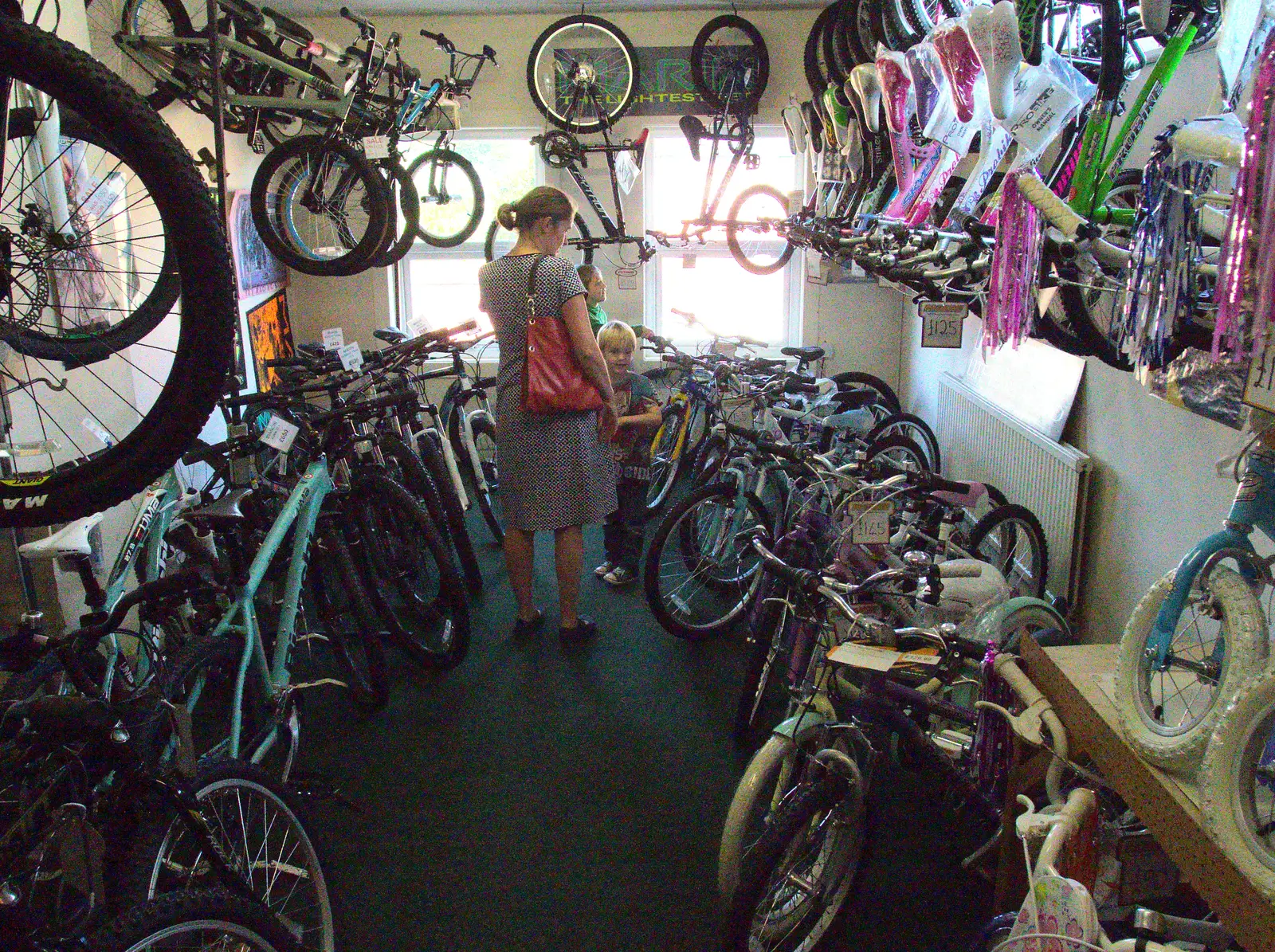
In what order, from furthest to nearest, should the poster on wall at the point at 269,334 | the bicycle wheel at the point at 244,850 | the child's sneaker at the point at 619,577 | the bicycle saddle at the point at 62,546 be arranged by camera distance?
the poster on wall at the point at 269,334, the child's sneaker at the point at 619,577, the bicycle saddle at the point at 62,546, the bicycle wheel at the point at 244,850

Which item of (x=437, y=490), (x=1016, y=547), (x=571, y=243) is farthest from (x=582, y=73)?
(x=1016, y=547)

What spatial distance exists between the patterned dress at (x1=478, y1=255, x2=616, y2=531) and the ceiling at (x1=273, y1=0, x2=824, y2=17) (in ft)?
10.9

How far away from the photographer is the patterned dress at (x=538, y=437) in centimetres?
291

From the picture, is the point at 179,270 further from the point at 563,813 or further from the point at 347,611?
the point at 347,611

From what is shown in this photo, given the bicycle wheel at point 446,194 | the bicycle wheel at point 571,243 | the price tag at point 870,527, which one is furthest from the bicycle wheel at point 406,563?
the bicycle wheel at point 571,243

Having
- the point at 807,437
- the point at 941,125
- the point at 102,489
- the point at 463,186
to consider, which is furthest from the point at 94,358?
the point at 463,186

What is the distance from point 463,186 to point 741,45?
6.14ft

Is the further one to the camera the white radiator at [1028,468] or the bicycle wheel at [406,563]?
the white radiator at [1028,468]

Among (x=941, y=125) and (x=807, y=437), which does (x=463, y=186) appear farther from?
(x=941, y=125)

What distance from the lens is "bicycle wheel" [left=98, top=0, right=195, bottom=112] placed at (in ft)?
13.0

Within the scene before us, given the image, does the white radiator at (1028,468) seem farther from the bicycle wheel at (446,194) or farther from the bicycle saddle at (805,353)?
the bicycle wheel at (446,194)

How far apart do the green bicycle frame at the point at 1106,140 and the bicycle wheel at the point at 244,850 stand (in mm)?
1954

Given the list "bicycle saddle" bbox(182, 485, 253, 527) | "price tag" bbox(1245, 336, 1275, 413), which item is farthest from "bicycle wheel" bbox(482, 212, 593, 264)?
"price tag" bbox(1245, 336, 1275, 413)

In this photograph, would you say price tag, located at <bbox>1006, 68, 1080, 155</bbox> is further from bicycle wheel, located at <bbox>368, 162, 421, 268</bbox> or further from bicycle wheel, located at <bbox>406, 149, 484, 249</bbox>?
bicycle wheel, located at <bbox>406, 149, 484, 249</bbox>
